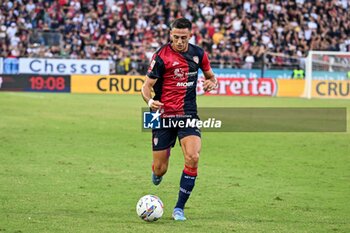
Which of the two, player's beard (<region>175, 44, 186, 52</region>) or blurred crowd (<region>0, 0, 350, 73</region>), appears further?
blurred crowd (<region>0, 0, 350, 73</region>)

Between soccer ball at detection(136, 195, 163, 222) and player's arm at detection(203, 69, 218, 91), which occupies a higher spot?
player's arm at detection(203, 69, 218, 91)

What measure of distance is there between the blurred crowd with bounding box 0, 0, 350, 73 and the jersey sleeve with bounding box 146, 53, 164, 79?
29.9 meters

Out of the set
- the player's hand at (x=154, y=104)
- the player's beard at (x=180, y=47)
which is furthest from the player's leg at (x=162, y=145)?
the player's beard at (x=180, y=47)

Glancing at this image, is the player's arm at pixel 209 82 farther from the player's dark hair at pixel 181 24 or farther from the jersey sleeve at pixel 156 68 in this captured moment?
the player's dark hair at pixel 181 24

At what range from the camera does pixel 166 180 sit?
1295 centimetres

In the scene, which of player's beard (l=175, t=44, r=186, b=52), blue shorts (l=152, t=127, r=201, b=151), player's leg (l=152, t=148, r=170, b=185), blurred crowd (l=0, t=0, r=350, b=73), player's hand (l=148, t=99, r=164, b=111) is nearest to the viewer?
player's hand (l=148, t=99, r=164, b=111)

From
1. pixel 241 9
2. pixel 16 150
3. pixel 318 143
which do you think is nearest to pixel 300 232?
pixel 16 150

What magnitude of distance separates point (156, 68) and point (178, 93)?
0.39 m

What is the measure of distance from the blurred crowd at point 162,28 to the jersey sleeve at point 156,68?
29.9 metres

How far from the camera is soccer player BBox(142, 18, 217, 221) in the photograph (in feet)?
30.8

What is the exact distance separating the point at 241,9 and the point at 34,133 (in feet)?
88.6

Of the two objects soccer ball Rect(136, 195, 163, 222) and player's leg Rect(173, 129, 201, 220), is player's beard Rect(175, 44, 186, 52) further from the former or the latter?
soccer ball Rect(136, 195, 163, 222)

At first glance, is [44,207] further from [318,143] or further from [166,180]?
[318,143]

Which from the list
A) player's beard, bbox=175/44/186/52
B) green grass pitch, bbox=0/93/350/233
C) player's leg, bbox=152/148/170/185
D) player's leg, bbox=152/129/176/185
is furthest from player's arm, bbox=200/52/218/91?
green grass pitch, bbox=0/93/350/233
